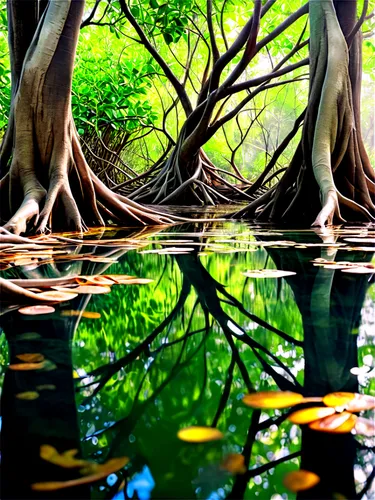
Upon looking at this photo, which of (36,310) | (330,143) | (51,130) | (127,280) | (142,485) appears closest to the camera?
(142,485)

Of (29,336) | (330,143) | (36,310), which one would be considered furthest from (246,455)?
(330,143)

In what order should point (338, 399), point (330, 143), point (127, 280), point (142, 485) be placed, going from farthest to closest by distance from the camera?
point (330, 143)
point (127, 280)
point (338, 399)
point (142, 485)

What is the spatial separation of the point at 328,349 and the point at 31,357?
336mm

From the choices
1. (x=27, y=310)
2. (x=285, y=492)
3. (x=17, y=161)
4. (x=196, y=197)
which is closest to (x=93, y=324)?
(x=27, y=310)

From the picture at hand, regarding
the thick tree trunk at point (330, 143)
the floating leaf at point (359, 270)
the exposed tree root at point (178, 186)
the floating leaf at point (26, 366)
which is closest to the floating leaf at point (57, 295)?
the floating leaf at point (26, 366)

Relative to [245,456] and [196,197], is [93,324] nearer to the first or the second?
[245,456]

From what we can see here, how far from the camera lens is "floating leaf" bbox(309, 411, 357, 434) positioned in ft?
1.20

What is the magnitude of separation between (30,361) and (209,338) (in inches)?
8.7

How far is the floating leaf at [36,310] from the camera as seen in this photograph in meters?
0.69

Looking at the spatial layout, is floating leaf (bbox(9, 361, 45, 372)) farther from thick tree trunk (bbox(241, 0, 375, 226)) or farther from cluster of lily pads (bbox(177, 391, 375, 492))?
thick tree trunk (bbox(241, 0, 375, 226))

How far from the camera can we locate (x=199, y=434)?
0.36 meters

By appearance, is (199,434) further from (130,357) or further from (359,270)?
(359,270)

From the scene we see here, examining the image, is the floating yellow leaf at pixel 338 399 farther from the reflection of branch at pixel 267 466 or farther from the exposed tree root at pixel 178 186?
the exposed tree root at pixel 178 186

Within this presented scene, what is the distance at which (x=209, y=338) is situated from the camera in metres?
0.60
